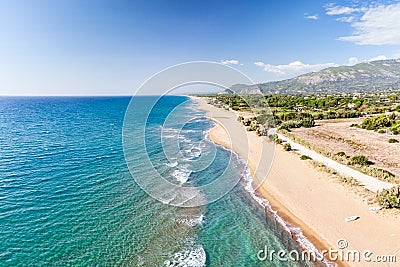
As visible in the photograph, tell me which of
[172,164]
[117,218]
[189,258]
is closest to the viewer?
[189,258]

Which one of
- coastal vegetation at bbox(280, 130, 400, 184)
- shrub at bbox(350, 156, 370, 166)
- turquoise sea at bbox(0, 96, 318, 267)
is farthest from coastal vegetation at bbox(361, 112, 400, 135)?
turquoise sea at bbox(0, 96, 318, 267)

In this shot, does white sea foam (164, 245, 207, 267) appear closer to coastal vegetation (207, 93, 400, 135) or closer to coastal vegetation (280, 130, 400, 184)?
coastal vegetation (207, 93, 400, 135)

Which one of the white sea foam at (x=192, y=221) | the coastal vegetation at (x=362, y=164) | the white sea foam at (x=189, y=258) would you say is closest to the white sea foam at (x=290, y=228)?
the white sea foam at (x=192, y=221)

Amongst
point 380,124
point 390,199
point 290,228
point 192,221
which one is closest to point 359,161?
point 390,199

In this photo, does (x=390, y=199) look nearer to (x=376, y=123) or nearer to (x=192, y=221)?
(x=192, y=221)

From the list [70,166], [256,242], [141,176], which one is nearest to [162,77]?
[256,242]

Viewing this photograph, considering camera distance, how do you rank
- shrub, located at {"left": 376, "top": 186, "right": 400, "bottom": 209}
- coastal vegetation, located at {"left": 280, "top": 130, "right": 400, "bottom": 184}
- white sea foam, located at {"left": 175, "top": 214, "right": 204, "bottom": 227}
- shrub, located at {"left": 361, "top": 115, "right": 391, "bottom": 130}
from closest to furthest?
shrub, located at {"left": 376, "top": 186, "right": 400, "bottom": 209} < white sea foam, located at {"left": 175, "top": 214, "right": 204, "bottom": 227} < coastal vegetation, located at {"left": 280, "top": 130, "right": 400, "bottom": 184} < shrub, located at {"left": 361, "top": 115, "right": 391, "bottom": 130}

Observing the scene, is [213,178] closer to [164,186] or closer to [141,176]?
[164,186]
